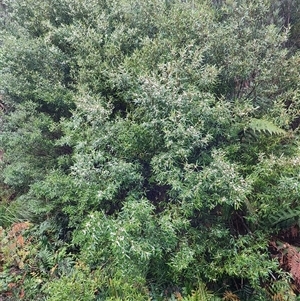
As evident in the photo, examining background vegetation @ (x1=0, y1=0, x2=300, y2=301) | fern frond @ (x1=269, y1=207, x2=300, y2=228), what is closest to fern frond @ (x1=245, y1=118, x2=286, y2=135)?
background vegetation @ (x1=0, y1=0, x2=300, y2=301)

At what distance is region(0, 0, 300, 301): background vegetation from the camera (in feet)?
7.77

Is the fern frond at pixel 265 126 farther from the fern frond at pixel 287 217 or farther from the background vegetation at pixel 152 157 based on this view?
the fern frond at pixel 287 217

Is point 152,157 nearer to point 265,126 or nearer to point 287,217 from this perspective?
point 265,126

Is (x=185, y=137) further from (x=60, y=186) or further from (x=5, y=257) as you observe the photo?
(x=5, y=257)

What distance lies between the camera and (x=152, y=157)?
9.07 feet

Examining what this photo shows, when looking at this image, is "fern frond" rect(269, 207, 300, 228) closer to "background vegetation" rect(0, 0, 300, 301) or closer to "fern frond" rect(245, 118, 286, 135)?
"background vegetation" rect(0, 0, 300, 301)

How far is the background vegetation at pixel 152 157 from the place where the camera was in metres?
2.37

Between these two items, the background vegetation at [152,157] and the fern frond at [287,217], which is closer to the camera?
the background vegetation at [152,157]

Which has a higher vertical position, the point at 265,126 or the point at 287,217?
the point at 265,126

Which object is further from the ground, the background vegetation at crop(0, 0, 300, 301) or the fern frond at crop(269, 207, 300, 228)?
the background vegetation at crop(0, 0, 300, 301)

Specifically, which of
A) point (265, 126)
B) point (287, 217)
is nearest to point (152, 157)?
point (265, 126)

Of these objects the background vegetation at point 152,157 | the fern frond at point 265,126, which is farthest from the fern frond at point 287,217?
the fern frond at point 265,126

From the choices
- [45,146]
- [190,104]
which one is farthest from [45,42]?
[190,104]

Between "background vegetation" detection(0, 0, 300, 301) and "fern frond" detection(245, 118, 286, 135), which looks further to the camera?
"fern frond" detection(245, 118, 286, 135)
